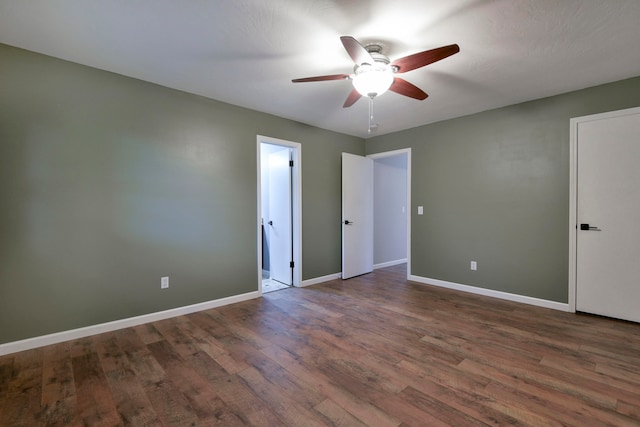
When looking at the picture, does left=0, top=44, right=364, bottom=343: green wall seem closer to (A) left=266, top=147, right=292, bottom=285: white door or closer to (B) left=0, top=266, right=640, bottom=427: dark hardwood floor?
(B) left=0, top=266, right=640, bottom=427: dark hardwood floor

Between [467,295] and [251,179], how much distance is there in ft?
10.7

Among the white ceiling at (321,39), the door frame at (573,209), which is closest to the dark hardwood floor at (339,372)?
the door frame at (573,209)

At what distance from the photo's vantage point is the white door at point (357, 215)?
461 centimetres

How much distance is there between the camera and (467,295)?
375 centimetres

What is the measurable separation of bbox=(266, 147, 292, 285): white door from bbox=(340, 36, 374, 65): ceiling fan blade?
7.94ft

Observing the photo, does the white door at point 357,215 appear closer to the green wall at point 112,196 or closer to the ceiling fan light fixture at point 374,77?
the green wall at point 112,196

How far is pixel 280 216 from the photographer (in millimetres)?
4457

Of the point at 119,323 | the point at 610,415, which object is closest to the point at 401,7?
the point at 610,415

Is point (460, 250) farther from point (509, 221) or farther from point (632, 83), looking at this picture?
point (632, 83)

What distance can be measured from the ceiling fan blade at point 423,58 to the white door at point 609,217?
7.78 feet

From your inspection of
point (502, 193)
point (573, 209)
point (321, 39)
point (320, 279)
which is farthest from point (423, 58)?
point (320, 279)

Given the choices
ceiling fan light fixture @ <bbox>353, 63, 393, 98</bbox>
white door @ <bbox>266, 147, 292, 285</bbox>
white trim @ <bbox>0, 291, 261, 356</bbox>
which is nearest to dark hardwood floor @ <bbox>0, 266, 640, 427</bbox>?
white trim @ <bbox>0, 291, 261, 356</bbox>

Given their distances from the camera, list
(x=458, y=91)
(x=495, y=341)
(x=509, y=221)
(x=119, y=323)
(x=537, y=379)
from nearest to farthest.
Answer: (x=537, y=379) < (x=495, y=341) < (x=119, y=323) < (x=458, y=91) < (x=509, y=221)

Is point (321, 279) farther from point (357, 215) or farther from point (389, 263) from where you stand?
point (389, 263)
